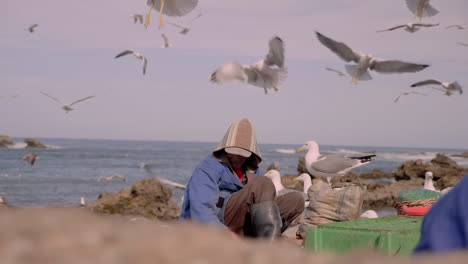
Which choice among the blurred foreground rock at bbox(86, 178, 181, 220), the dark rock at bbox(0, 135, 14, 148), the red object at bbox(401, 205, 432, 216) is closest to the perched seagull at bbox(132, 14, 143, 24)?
the blurred foreground rock at bbox(86, 178, 181, 220)

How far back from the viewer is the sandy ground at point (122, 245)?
2.59ft

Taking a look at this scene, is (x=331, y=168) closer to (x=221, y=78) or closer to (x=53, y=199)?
(x=221, y=78)

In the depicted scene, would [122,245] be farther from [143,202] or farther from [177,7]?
[143,202]

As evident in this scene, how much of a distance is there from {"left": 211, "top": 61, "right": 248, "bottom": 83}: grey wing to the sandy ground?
1221cm

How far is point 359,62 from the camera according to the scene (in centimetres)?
1434

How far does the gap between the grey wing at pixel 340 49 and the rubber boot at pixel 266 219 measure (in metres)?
9.28

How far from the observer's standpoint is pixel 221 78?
1315 centimetres

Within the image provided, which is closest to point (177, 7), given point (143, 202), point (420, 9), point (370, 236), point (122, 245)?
point (143, 202)

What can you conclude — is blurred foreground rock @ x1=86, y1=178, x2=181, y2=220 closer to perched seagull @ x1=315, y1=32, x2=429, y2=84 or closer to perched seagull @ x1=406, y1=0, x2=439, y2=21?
perched seagull @ x1=315, y1=32, x2=429, y2=84

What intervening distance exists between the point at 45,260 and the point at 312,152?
13041mm

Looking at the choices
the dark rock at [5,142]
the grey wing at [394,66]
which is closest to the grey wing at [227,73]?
the grey wing at [394,66]

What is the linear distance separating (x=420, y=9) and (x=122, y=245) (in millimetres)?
14667

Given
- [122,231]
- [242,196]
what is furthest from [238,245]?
[242,196]

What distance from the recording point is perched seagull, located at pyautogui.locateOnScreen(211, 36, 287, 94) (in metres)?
13.1
